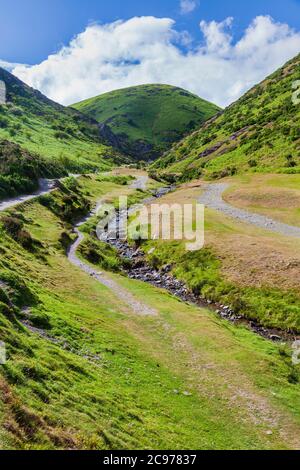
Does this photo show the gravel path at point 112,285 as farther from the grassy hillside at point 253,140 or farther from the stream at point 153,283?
the grassy hillside at point 253,140

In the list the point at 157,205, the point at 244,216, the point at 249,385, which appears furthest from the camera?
the point at 157,205

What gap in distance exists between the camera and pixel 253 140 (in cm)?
12738

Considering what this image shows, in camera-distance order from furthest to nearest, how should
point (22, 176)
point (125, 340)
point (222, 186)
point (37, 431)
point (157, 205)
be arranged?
point (222, 186), point (157, 205), point (22, 176), point (125, 340), point (37, 431)

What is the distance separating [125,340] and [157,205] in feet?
184

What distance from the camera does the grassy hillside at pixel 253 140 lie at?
109375 mm

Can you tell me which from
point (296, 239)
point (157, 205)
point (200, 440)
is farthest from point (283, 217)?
point (200, 440)

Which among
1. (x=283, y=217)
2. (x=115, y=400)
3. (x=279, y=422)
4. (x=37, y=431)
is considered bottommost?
(x=279, y=422)

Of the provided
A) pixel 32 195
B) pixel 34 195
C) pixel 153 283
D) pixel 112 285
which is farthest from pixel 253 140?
pixel 112 285

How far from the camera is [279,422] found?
923 inches

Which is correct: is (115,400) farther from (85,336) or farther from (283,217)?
(283,217)

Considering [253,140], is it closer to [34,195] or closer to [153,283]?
[34,195]

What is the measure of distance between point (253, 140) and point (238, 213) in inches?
2389

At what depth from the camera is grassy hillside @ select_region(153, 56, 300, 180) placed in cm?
10938

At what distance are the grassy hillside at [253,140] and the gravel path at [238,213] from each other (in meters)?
16.7
